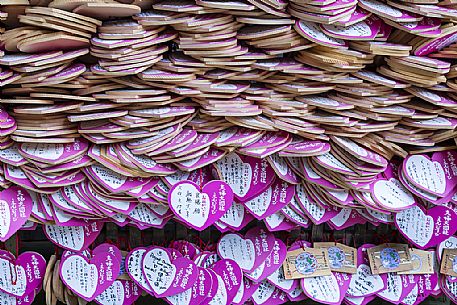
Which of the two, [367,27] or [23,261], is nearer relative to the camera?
[367,27]

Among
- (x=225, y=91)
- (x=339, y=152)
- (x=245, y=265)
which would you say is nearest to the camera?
(x=225, y=91)

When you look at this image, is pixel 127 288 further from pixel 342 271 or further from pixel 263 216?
pixel 342 271

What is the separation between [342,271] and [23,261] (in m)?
0.84

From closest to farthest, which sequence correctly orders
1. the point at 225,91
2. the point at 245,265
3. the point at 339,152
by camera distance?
the point at 225,91 < the point at 339,152 < the point at 245,265

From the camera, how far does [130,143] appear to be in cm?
150

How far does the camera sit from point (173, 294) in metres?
1.62

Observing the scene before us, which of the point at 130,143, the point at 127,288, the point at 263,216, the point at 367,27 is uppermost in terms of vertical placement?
the point at 367,27

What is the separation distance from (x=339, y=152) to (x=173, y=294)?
550 millimetres

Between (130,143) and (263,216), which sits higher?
(130,143)

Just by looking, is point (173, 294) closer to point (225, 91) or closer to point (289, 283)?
point (289, 283)

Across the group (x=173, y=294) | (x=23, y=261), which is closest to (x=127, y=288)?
(x=173, y=294)

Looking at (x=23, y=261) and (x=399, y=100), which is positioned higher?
(x=399, y=100)

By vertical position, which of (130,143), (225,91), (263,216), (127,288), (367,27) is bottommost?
(127,288)

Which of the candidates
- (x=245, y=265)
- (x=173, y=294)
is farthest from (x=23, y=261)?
(x=245, y=265)
